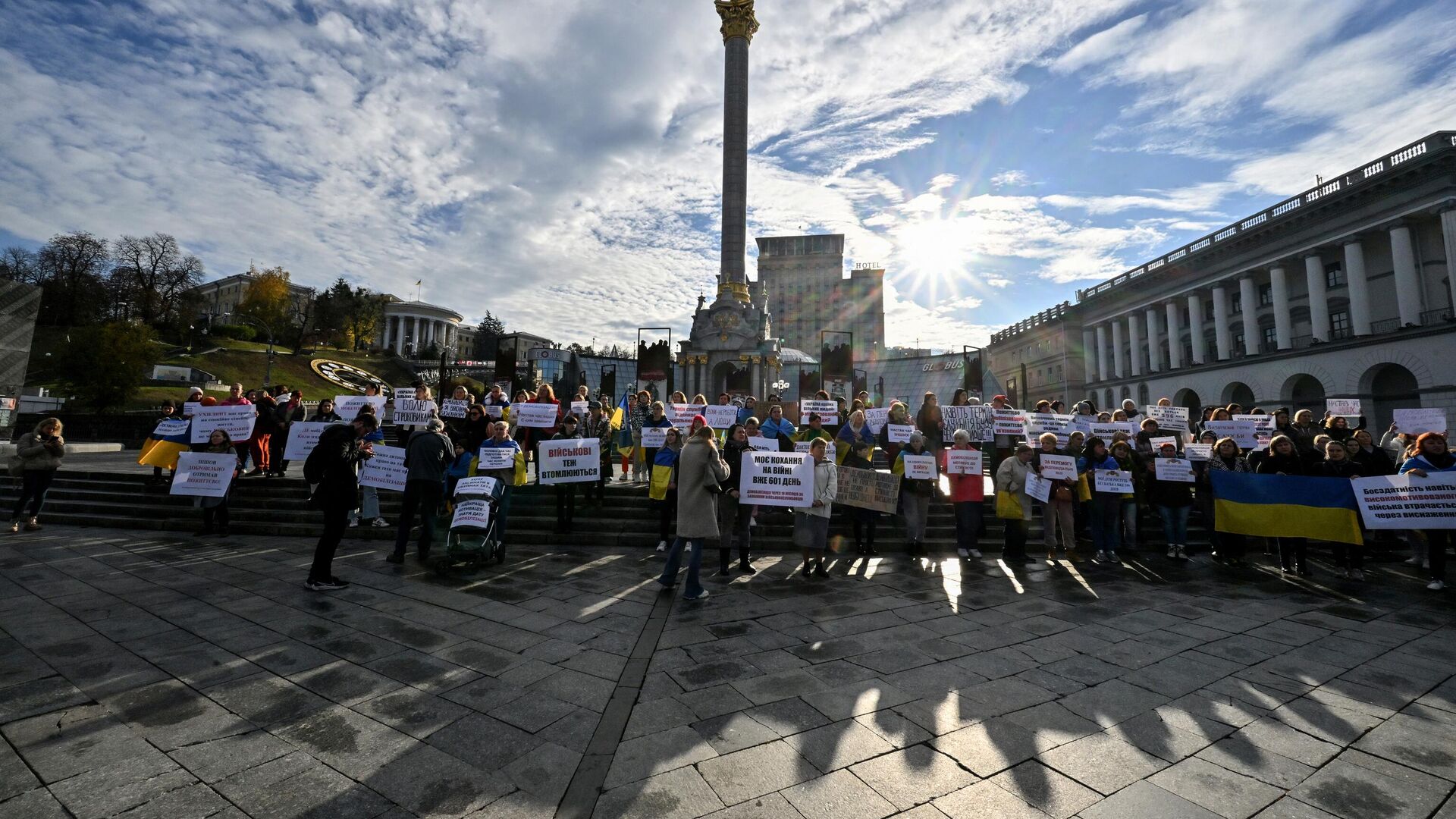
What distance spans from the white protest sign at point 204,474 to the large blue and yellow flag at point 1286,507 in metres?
16.3

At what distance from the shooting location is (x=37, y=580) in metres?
7.19

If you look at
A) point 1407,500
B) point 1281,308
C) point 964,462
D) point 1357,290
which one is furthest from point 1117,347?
point 964,462

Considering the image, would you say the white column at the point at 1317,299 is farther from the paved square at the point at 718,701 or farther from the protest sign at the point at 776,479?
the protest sign at the point at 776,479

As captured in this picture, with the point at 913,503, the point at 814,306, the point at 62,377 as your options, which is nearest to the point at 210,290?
the point at 62,377

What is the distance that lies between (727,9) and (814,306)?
75715 mm

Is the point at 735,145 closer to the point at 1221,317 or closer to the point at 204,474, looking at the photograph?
the point at 204,474

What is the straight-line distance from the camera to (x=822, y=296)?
374 ft

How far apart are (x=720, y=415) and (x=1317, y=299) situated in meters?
45.5

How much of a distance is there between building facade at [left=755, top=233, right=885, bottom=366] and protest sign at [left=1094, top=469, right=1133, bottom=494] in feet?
341

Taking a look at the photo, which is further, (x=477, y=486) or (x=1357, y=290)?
(x=1357, y=290)

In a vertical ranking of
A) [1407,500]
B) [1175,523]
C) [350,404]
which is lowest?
[1175,523]

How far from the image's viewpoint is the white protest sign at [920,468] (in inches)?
367

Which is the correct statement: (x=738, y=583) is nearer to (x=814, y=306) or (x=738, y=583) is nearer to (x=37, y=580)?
(x=37, y=580)

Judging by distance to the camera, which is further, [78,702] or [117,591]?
[117,591]
